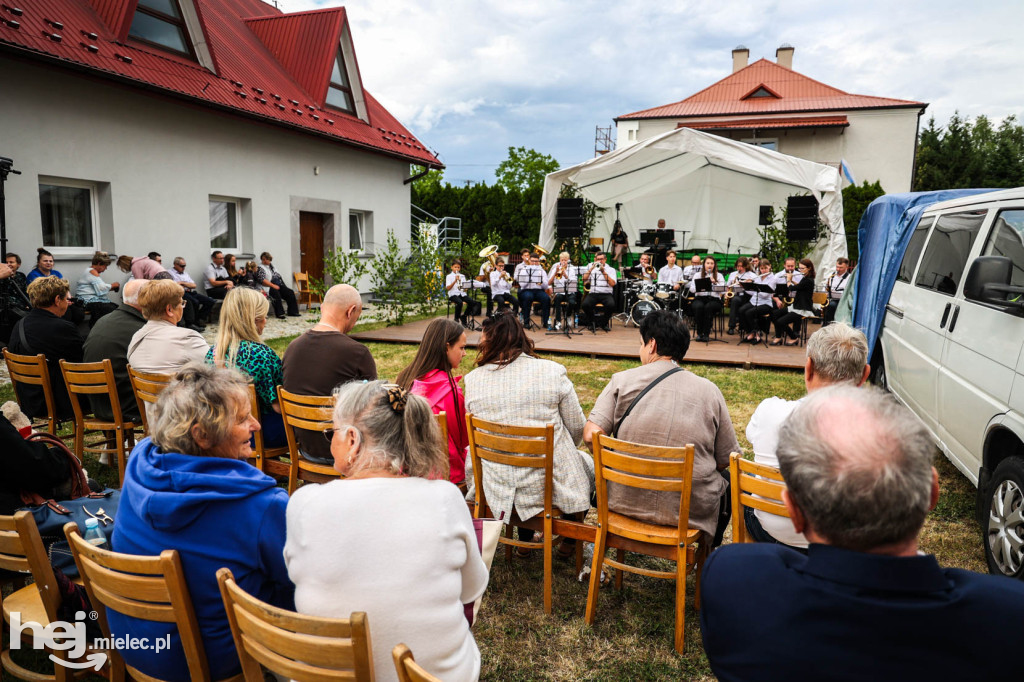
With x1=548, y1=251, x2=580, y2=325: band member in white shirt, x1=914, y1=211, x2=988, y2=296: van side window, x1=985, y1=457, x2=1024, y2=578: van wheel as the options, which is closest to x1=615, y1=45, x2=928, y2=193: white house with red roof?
x1=548, y1=251, x2=580, y2=325: band member in white shirt

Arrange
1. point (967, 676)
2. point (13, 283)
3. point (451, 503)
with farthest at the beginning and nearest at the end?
1. point (13, 283)
2. point (451, 503)
3. point (967, 676)

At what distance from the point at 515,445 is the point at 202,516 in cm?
138

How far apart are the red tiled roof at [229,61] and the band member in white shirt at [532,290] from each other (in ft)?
17.4

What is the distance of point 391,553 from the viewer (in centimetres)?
154

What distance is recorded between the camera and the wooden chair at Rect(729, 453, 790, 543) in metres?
2.32

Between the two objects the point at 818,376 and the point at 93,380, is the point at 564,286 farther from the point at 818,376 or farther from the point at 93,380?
the point at 818,376

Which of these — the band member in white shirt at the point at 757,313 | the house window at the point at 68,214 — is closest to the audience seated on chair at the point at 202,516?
the house window at the point at 68,214

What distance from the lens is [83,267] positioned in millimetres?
9633

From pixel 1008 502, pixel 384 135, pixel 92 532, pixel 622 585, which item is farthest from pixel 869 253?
pixel 384 135

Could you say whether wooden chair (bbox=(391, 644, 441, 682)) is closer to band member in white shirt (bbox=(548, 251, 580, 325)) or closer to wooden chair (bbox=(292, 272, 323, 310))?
band member in white shirt (bbox=(548, 251, 580, 325))

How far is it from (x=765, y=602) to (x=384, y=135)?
16906mm

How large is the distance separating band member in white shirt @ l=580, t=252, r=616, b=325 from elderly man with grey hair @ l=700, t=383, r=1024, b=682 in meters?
10.5

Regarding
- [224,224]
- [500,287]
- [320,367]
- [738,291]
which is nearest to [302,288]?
[224,224]

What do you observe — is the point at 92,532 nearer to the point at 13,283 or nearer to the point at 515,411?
the point at 515,411
